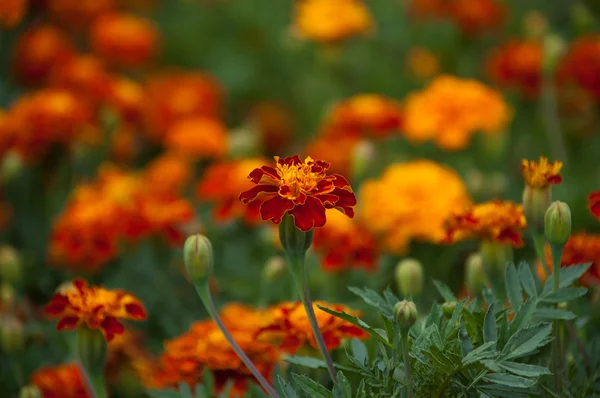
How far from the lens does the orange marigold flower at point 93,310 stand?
3.07 ft

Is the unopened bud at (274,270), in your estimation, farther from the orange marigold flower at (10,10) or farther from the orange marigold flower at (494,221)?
the orange marigold flower at (10,10)

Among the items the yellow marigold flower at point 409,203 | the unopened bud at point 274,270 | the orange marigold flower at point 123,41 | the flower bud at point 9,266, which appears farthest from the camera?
the orange marigold flower at point 123,41

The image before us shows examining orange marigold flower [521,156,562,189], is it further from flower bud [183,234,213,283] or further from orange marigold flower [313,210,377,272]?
orange marigold flower [313,210,377,272]

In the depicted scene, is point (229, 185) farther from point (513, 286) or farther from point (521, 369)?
point (521, 369)

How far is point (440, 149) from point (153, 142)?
80 cm

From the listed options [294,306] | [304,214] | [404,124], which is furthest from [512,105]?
[304,214]

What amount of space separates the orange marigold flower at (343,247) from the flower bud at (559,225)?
→ 497 millimetres

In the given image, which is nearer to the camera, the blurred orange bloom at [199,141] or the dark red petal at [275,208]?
the dark red petal at [275,208]

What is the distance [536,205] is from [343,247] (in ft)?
1.52

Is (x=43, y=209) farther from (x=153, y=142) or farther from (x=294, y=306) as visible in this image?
(x=294, y=306)

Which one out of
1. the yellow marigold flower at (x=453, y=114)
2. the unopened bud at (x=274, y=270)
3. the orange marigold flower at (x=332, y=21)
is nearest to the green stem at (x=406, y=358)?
the unopened bud at (x=274, y=270)

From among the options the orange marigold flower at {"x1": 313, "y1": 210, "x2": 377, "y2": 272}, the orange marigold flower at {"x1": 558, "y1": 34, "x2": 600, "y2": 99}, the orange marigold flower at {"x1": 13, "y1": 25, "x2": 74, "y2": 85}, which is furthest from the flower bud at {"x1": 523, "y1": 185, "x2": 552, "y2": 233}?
the orange marigold flower at {"x1": 13, "y1": 25, "x2": 74, "y2": 85}

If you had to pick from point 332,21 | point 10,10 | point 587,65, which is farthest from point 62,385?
point 587,65

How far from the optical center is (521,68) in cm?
211
